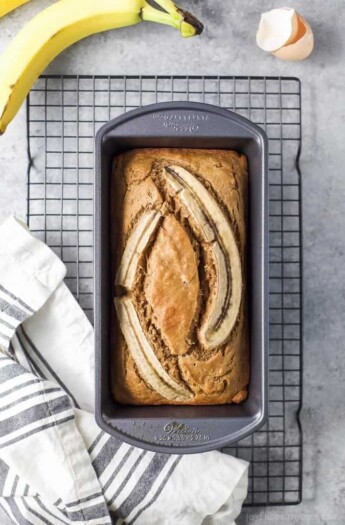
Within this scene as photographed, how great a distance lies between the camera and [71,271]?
1.70 metres

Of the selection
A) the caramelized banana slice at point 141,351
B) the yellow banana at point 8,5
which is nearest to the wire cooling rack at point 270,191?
the yellow banana at point 8,5

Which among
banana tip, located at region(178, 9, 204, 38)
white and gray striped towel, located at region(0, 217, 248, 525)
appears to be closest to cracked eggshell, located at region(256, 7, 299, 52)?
banana tip, located at region(178, 9, 204, 38)

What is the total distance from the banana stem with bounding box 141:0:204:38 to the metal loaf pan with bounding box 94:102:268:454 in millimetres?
309

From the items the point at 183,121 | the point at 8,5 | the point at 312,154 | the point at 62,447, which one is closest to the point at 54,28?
the point at 8,5

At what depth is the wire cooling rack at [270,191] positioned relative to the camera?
170 cm

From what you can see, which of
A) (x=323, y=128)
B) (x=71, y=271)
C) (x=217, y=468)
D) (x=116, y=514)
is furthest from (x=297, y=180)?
(x=116, y=514)

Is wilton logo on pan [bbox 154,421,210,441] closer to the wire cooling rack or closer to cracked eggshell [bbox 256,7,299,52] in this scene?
the wire cooling rack

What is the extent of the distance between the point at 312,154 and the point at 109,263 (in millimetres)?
619

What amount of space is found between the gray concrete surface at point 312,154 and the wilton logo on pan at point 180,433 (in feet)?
1.40

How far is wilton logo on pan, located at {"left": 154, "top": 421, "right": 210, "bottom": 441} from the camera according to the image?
1412mm

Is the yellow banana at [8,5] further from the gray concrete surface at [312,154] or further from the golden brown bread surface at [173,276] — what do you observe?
the golden brown bread surface at [173,276]

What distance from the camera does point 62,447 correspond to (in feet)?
5.12

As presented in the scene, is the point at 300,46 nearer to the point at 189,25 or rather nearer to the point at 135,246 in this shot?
the point at 189,25

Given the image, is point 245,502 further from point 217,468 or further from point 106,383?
point 106,383
